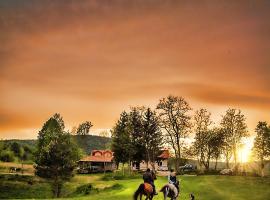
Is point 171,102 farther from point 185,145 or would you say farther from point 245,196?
point 245,196

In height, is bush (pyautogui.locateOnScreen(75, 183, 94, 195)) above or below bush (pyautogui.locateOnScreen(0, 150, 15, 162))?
below

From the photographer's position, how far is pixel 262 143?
319ft

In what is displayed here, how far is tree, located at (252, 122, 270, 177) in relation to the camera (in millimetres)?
96312

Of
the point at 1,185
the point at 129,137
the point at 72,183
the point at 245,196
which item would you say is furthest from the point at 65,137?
the point at 245,196

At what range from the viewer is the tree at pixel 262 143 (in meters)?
96.3

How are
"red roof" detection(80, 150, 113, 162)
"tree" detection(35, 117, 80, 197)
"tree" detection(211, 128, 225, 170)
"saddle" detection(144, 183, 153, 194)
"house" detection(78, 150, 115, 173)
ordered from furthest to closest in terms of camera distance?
"red roof" detection(80, 150, 113, 162) → "house" detection(78, 150, 115, 173) → "tree" detection(211, 128, 225, 170) → "tree" detection(35, 117, 80, 197) → "saddle" detection(144, 183, 153, 194)

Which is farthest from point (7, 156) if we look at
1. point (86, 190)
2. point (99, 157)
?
point (86, 190)

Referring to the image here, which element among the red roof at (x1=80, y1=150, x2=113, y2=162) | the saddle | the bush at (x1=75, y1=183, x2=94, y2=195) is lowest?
the bush at (x1=75, y1=183, x2=94, y2=195)

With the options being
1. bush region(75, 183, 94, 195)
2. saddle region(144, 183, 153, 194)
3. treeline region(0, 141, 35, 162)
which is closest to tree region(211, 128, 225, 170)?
bush region(75, 183, 94, 195)

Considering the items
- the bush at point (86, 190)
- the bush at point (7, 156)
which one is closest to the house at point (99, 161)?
the bush at point (7, 156)

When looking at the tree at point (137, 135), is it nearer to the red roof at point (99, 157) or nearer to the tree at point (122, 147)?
the tree at point (122, 147)

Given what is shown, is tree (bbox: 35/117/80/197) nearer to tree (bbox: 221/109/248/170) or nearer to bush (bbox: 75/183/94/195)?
bush (bbox: 75/183/94/195)

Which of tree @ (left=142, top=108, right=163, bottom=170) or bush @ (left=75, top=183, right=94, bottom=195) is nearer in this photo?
bush @ (left=75, top=183, right=94, bottom=195)

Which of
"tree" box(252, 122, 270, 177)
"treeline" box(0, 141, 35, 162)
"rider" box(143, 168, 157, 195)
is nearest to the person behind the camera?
"rider" box(143, 168, 157, 195)
